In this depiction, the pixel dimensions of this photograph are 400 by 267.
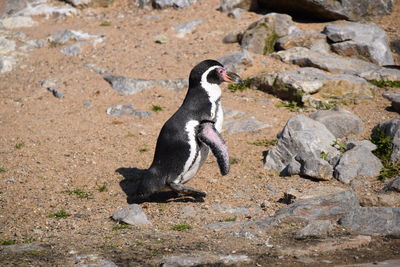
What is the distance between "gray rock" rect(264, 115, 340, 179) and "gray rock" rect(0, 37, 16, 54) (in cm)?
634

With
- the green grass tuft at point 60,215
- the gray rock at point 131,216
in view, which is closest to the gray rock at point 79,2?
the green grass tuft at point 60,215

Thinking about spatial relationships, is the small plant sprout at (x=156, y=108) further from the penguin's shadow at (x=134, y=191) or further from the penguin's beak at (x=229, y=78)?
the penguin's beak at (x=229, y=78)

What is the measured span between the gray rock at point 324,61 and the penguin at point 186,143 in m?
3.71

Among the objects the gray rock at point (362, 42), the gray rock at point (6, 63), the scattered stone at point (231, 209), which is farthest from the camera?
the gray rock at point (6, 63)

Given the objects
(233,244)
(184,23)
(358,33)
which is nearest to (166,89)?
(184,23)

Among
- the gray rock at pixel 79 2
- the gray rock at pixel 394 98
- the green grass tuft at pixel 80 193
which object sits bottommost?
the green grass tuft at pixel 80 193

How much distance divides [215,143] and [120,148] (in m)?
2.13

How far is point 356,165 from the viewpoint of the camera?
6.50 meters

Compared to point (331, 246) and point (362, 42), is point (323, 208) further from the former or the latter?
point (362, 42)

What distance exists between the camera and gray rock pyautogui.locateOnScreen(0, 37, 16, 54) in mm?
11203

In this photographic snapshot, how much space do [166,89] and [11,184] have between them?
137 inches

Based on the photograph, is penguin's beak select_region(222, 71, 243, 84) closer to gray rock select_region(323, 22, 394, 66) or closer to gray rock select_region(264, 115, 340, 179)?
gray rock select_region(264, 115, 340, 179)

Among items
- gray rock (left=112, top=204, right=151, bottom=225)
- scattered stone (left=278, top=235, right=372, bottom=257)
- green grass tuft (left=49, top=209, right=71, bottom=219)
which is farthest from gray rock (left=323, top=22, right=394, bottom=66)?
green grass tuft (left=49, top=209, right=71, bottom=219)

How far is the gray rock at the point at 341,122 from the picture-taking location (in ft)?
24.4
